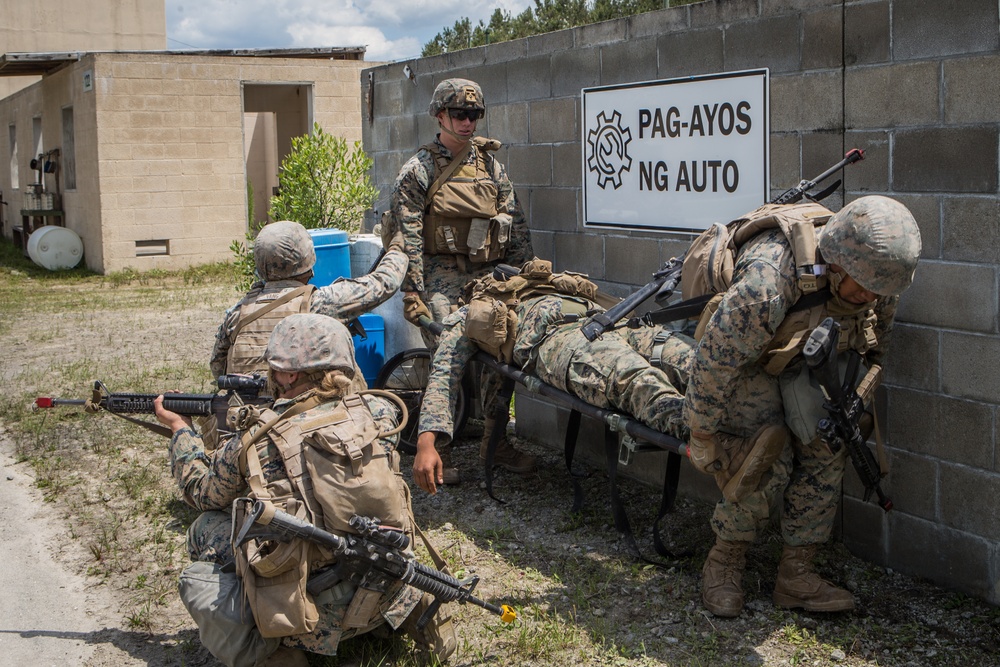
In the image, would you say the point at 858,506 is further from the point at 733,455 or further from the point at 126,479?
the point at 126,479

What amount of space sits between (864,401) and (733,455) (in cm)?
50

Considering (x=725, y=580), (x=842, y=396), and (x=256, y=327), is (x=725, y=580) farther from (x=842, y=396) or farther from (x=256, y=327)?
(x=256, y=327)

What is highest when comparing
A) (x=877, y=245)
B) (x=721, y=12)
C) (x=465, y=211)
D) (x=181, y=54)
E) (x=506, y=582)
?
(x=181, y=54)

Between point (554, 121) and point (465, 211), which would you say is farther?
point (554, 121)

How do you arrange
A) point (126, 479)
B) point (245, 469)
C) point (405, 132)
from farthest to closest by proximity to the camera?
point (405, 132)
point (126, 479)
point (245, 469)

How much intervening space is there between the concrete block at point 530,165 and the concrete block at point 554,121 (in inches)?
2.4

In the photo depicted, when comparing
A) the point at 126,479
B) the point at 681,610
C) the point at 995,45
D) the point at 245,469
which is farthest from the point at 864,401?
the point at 126,479

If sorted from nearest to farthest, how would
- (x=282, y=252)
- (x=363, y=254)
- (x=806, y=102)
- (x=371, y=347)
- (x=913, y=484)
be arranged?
1. (x=913, y=484)
2. (x=806, y=102)
3. (x=282, y=252)
4. (x=371, y=347)
5. (x=363, y=254)

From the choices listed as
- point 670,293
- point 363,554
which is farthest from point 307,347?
point 670,293

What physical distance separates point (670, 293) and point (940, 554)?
62.1 inches

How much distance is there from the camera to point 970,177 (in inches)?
148

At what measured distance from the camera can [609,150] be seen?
217 inches

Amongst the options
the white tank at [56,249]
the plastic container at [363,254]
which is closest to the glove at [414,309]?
the plastic container at [363,254]

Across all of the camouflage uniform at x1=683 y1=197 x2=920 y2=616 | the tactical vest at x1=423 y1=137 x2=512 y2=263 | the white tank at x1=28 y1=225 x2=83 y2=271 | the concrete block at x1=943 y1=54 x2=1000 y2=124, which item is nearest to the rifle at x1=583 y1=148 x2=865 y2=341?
the concrete block at x1=943 y1=54 x2=1000 y2=124
